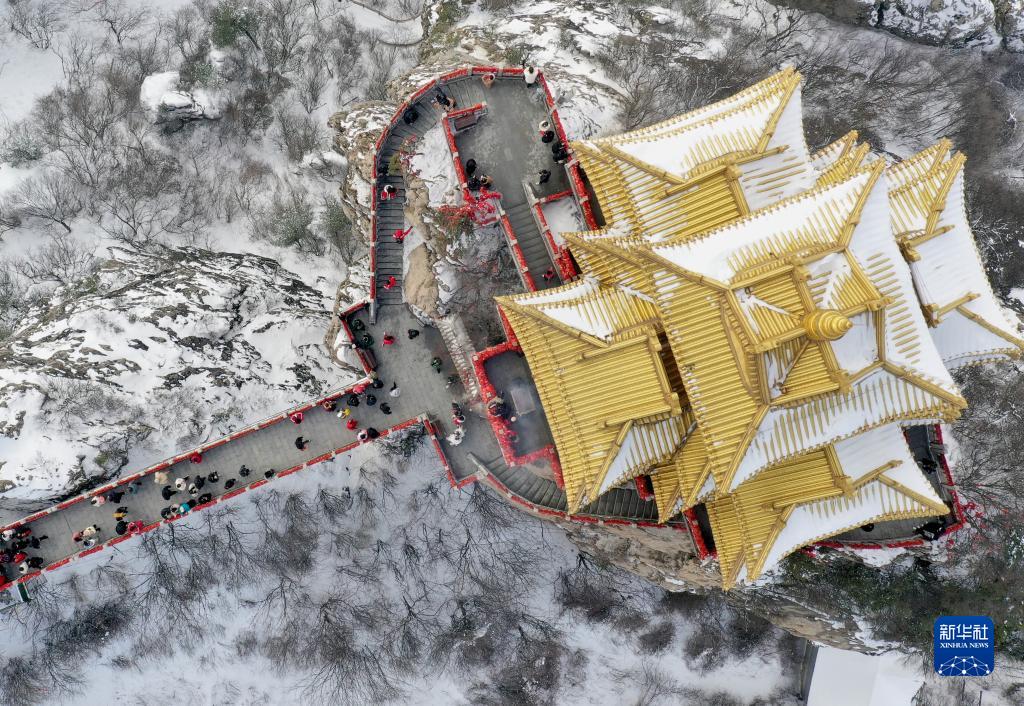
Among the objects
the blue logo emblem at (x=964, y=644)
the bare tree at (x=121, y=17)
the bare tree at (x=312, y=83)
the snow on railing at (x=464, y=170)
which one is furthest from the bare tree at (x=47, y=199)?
the blue logo emblem at (x=964, y=644)

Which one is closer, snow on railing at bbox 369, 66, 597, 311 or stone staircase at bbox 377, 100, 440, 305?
snow on railing at bbox 369, 66, 597, 311

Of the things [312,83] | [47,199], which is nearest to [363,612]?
[47,199]

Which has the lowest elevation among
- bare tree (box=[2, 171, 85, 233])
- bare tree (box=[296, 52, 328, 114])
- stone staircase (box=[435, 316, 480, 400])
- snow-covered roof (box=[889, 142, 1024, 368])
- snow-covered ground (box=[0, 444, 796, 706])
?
snow-covered ground (box=[0, 444, 796, 706])

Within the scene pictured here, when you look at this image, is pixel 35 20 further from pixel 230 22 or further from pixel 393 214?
pixel 393 214

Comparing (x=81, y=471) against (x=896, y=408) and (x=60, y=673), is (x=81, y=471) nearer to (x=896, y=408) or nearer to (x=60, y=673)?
(x=60, y=673)

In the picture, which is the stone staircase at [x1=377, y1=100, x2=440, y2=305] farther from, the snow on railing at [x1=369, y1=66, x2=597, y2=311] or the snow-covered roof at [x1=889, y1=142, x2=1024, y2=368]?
the snow-covered roof at [x1=889, y1=142, x2=1024, y2=368]

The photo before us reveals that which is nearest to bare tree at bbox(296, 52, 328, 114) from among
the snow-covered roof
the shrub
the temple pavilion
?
the shrub

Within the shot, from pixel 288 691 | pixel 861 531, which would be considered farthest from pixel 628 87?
pixel 288 691
